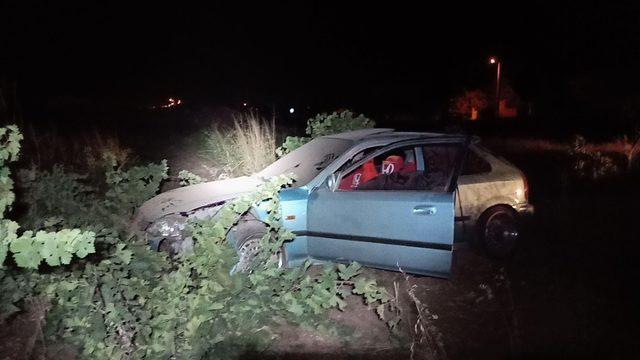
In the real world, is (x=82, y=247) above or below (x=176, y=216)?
above

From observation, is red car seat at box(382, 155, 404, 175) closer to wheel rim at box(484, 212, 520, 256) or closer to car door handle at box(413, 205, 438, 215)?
car door handle at box(413, 205, 438, 215)

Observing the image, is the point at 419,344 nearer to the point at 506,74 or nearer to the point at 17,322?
the point at 17,322

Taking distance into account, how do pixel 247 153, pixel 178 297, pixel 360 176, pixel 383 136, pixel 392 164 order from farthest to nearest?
1. pixel 247 153
2. pixel 392 164
3. pixel 360 176
4. pixel 383 136
5. pixel 178 297

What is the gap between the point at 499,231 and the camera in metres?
5.98

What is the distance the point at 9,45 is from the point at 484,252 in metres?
21.7

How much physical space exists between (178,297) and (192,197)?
1732 mm

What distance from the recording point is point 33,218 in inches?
202

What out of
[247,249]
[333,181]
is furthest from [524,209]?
[247,249]

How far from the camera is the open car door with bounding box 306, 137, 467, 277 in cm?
473

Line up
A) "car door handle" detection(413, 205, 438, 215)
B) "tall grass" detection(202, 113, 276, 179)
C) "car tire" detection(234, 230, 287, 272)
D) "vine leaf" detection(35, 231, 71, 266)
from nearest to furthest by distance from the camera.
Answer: "vine leaf" detection(35, 231, 71, 266), "car door handle" detection(413, 205, 438, 215), "car tire" detection(234, 230, 287, 272), "tall grass" detection(202, 113, 276, 179)

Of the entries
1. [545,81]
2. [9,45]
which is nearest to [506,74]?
[545,81]

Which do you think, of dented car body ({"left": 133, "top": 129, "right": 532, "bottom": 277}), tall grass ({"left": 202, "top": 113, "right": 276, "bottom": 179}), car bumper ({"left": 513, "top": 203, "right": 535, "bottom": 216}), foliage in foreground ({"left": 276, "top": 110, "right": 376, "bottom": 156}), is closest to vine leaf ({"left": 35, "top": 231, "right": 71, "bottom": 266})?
dented car body ({"left": 133, "top": 129, "right": 532, "bottom": 277})

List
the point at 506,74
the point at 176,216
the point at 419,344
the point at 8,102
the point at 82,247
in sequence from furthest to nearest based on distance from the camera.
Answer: the point at 506,74, the point at 8,102, the point at 176,216, the point at 419,344, the point at 82,247

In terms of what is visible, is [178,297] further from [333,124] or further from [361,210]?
[333,124]
